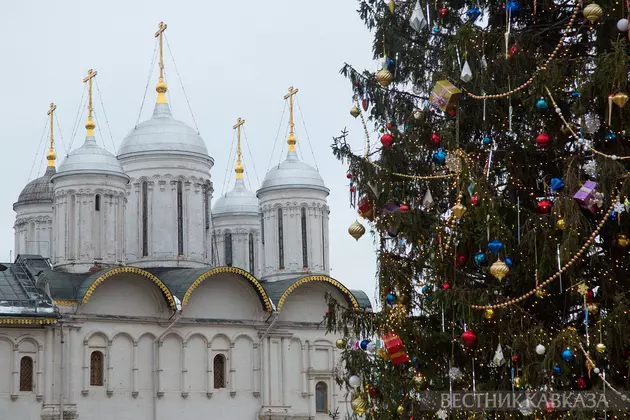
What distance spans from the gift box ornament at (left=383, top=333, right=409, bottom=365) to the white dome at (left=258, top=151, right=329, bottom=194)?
67.1 ft

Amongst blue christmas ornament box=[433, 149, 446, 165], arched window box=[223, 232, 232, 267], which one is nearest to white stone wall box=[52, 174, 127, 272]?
arched window box=[223, 232, 232, 267]

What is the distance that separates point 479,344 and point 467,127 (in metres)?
2.27

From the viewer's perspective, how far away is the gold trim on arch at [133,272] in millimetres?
26219

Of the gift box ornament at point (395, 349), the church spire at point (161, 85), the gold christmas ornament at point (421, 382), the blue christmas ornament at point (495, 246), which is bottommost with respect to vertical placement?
the gold christmas ornament at point (421, 382)

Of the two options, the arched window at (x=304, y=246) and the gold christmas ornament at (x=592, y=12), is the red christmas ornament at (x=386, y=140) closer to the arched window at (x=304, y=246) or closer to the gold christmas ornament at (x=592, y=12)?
the gold christmas ornament at (x=592, y=12)

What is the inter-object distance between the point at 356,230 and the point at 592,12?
11.6ft

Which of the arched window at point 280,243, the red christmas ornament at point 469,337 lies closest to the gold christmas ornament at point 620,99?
the red christmas ornament at point 469,337

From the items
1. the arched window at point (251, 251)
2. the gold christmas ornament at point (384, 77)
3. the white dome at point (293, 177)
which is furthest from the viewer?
the arched window at point (251, 251)

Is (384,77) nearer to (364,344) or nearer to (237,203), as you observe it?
(364,344)

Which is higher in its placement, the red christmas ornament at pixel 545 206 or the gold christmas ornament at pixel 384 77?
the gold christmas ornament at pixel 384 77

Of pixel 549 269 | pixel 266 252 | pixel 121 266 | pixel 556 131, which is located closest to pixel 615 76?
pixel 556 131

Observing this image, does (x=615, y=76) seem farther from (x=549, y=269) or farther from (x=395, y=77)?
(x=395, y=77)

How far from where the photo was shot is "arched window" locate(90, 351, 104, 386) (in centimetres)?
2673

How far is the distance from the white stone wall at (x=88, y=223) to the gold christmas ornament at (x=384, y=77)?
1684 cm
